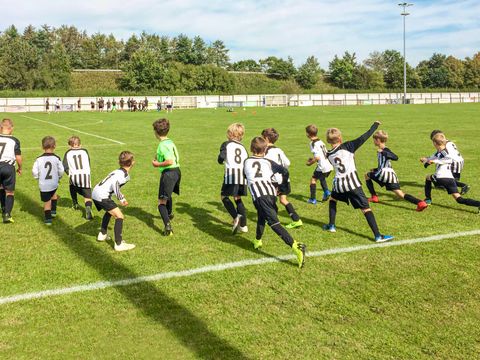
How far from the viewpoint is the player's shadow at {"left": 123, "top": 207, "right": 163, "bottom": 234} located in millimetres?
7578

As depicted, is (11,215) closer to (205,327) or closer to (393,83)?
(205,327)

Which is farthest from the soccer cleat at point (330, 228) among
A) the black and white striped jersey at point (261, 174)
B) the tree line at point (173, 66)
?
the tree line at point (173, 66)

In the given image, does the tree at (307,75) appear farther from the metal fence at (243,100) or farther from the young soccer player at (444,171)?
the young soccer player at (444,171)

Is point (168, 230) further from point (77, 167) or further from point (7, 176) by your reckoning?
point (7, 176)

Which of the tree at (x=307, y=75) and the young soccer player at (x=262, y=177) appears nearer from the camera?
the young soccer player at (x=262, y=177)

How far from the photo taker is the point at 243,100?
3118 inches

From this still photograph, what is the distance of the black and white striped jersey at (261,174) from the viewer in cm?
600

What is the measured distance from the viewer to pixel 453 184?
8.27 metres

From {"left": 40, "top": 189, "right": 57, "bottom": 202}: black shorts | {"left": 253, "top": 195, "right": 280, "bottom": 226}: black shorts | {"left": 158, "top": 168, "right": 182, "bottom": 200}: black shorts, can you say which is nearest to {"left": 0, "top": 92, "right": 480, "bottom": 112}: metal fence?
{"left": 40, "top": 189, "right": 57, "bottom": 202}: black shorts

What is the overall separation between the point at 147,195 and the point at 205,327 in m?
6.23

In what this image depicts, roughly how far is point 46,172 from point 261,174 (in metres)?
3.99

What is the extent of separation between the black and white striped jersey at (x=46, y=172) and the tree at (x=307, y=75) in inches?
3974

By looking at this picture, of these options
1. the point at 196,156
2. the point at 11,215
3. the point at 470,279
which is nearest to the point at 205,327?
the point at 470,279

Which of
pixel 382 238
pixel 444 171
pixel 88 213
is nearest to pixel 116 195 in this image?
pixel 88 213
